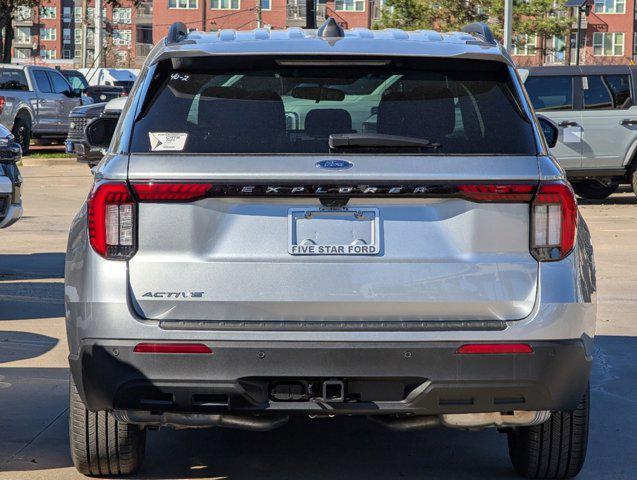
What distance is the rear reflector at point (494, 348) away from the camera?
4.56 metres

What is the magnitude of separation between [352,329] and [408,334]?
195 millimetres

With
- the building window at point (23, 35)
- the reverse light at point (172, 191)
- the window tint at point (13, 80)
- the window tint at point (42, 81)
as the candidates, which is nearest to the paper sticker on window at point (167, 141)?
the reverse light at point (172, 191)

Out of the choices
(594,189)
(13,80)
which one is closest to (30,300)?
(594,189)

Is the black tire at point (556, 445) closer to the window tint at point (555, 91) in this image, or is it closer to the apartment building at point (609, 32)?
the window tint at point (555, 91)

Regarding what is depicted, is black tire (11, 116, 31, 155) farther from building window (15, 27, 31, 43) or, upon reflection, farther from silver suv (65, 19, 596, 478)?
building window (15, 27, 31, 43)

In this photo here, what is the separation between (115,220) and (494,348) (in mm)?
1409

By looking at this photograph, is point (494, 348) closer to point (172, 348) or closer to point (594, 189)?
point (172, 348)

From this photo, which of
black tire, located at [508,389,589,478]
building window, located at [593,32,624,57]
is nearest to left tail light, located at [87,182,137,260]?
black tire, located at [508,389,589,478]

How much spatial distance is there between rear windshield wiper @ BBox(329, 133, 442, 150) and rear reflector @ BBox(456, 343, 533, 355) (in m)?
0.73

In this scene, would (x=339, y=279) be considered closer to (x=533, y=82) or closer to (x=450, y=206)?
(x=450, y=206)

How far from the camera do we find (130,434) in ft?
17.2

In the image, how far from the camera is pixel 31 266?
1201 cm

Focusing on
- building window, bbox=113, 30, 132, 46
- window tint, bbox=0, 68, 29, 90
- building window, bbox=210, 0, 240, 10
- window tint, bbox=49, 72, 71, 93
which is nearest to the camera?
window tint, bbox=0, 68, 29, 90

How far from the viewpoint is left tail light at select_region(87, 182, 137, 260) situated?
4.64 meters
